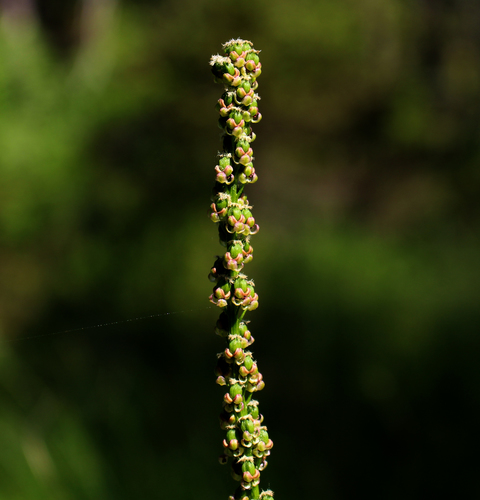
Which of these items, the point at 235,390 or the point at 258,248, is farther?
the point at 258,248

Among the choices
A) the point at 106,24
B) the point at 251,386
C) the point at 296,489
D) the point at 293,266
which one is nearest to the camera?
the point at 251,386

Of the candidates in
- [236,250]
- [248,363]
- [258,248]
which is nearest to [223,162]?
[236,250]

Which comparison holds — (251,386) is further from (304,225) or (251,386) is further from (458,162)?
(458,162)

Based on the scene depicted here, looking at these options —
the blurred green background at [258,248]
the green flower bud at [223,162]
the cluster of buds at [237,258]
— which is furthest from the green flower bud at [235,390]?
the blurred green background at [258,248]

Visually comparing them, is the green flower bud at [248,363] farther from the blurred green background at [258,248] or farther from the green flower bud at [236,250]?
the blurred green background at [258,248]

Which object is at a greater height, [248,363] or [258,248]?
[248,363]

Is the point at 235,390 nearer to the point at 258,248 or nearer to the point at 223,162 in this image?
the point at 223,162

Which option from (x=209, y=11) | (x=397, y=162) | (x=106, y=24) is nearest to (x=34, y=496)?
(x=397, y=162)
